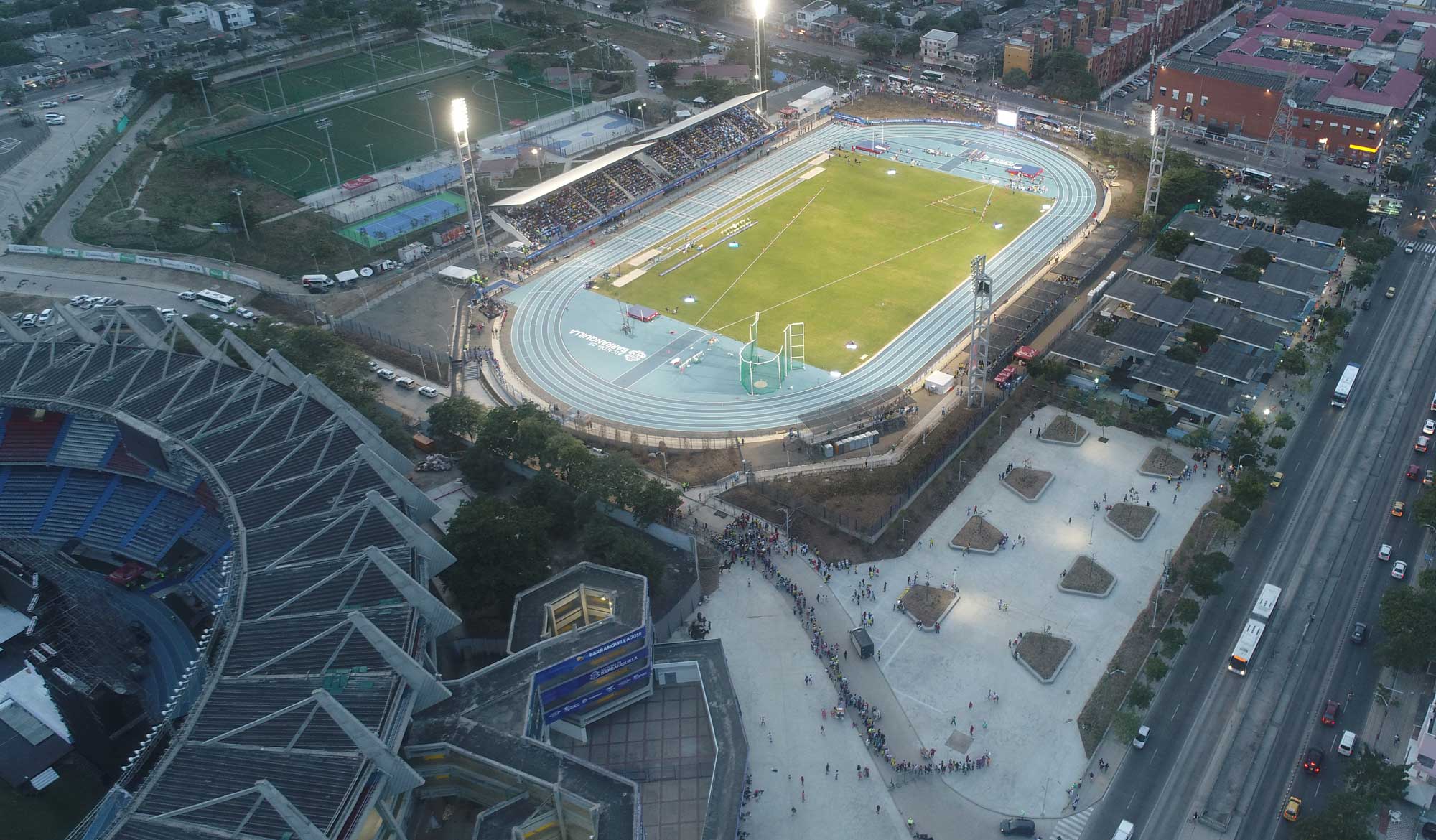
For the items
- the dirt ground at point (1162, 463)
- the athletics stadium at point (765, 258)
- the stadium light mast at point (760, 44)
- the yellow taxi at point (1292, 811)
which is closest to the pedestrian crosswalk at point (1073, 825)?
the yellow taxi at point (1292, 811)

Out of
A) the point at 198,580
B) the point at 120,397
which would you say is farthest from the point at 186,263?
the point at 198,580

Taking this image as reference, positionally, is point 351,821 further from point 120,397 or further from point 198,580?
point 120,397

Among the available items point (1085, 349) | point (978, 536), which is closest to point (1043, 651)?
point (978, 536)

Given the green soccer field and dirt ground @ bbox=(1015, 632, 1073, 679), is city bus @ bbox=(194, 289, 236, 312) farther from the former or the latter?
dirt ground @ bbox=(1015, 632, 1073, 679)

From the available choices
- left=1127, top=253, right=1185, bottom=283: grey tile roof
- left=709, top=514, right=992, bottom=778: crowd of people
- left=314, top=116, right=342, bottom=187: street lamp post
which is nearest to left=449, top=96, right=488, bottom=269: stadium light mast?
left=314, top=116, right=342, bottom=187: street lamp post

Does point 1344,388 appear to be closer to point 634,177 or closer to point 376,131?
point 634,177
